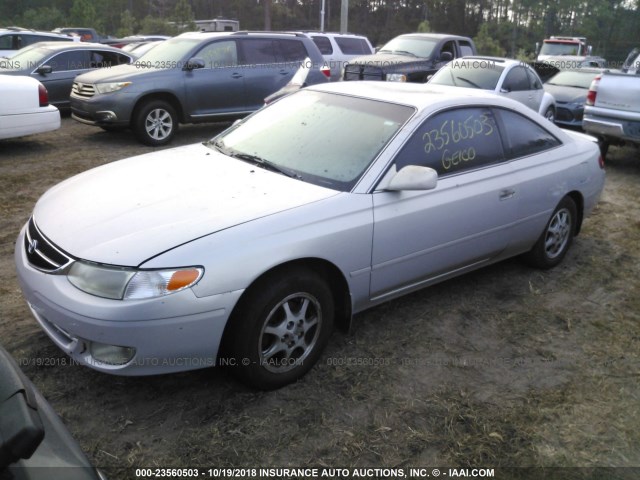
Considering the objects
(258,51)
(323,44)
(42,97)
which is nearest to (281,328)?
(42,97)

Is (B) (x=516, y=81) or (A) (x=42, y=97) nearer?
(A) (x=42, y=97)

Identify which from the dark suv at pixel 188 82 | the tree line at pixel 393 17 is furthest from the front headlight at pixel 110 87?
the tree line at pixel 393 17

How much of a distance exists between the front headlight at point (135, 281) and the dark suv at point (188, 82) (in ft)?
22.1

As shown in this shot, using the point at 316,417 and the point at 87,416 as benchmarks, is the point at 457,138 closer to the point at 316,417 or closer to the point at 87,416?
the point at 316,417

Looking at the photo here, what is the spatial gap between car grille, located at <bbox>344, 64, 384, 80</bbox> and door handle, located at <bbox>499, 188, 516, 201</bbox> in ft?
27.3

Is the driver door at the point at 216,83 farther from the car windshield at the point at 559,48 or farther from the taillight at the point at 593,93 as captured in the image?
the car windshield at the point at 559,48

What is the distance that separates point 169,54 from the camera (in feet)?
31.8

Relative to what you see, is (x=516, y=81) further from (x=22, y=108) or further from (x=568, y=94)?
(x=22, y=108)

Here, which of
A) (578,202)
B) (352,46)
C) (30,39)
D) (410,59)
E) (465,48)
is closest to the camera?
(578,202)

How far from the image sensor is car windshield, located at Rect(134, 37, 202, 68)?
9.48m

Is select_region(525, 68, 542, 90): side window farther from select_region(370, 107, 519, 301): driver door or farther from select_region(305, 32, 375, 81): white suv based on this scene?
select_region(370, 107, 519, 301): driver door

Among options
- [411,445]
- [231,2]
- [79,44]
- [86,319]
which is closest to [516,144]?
[411,445]

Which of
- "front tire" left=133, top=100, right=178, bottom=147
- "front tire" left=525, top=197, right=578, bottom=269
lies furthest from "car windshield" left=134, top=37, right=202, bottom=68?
"front tire" left=525, top=197, right=578, bottom=269

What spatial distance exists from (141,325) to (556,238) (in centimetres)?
366
